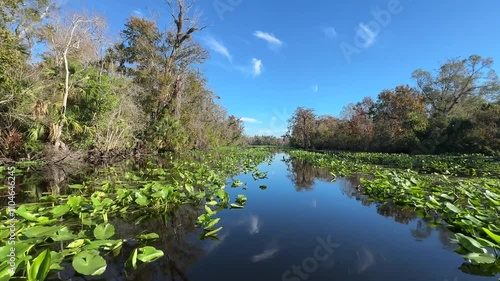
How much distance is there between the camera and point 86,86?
44.4 ft

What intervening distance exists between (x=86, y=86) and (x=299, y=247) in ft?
47.2

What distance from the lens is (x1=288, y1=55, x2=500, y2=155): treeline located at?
63.4 feet

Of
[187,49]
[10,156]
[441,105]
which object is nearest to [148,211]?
[10,156]

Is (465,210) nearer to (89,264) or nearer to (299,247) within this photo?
(299,247)

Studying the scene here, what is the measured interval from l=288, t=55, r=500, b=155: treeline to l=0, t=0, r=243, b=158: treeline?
68.9 ft

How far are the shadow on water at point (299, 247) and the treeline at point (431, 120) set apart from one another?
19119 millimetres

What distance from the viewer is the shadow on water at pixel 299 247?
2.63 meters

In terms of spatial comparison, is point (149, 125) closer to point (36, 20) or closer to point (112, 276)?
point (36, 20)

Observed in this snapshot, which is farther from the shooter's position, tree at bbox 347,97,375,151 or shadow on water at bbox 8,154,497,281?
tree at bbox 347,97,375,151

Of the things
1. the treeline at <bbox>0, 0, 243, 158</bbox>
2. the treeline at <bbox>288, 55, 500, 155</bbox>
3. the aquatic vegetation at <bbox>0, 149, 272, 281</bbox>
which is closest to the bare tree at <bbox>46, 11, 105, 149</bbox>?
the treeline at <bbox>0, 0, 243, 158</bbox>

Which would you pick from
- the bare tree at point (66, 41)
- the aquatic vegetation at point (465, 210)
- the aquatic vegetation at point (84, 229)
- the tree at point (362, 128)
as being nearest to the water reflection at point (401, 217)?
the aquatic vegetation at point (465, 210)

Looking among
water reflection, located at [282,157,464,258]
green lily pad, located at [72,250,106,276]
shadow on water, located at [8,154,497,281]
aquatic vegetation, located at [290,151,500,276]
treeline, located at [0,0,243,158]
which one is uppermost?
treeline, located at [0,0,243,158]

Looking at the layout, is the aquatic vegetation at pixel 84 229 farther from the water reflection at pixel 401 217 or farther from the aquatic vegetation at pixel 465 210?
the aquatic vegetation at pixel 465 210

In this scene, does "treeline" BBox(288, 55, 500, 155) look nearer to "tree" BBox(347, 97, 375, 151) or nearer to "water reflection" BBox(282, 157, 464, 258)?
"tree" BBox(347, 97, 375, 151)
